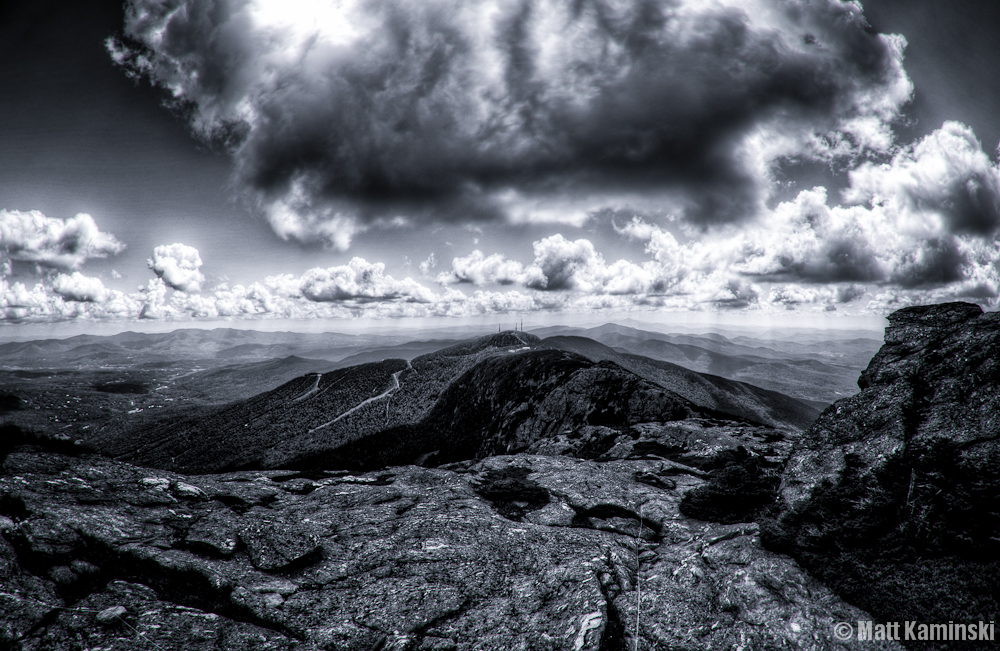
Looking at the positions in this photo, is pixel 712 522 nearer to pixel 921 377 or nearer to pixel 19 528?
pixel 921 377

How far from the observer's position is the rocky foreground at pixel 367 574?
435 inches

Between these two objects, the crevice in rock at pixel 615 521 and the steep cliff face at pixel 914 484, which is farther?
the crevice in rock at pixel 615 521

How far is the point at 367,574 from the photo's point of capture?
1438 centimetres

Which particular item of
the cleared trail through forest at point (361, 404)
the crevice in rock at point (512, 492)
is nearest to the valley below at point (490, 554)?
the crevice in rock at point (512, 492)

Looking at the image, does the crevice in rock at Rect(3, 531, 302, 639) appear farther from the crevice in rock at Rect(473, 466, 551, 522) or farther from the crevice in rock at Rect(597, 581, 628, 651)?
the crevice in rock at Rect(473, 466, 551, 522)

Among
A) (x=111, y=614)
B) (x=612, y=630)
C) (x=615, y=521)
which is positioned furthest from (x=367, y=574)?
(x=615, y=521)

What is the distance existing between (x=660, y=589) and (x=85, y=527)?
2315cm

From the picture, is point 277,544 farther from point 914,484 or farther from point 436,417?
point 436,417

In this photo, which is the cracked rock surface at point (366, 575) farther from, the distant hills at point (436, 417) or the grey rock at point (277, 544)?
the distant hills at point (436, 417)

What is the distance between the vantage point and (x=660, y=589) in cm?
1268

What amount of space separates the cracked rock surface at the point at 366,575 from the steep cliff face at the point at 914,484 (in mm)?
1492

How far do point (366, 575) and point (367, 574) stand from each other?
0.24ft

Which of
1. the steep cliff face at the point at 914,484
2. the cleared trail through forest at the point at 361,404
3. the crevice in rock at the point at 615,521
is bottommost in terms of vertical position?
the cleared trail through forest at the point at 361,404

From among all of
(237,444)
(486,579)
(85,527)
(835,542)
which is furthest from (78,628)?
(237,444)
